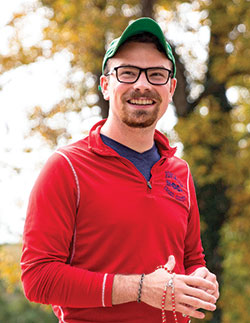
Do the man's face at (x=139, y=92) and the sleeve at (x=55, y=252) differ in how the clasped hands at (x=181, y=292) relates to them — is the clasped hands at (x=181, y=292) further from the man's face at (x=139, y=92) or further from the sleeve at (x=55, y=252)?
the man's face at (x=139, y=92)

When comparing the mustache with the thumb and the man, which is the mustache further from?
the thumb

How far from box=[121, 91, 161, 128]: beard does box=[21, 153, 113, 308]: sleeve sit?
0.36 m

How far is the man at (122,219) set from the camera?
1.77 meters

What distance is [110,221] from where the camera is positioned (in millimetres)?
1904

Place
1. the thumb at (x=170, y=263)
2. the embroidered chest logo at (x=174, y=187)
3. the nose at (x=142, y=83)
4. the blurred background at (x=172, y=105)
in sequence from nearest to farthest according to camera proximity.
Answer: the thumb at (x=170, y=263)
the nose at (x=142, y=83)
the embroidered chest logo at (x=174, y=187)
the blurred background at (x=172, y=105)

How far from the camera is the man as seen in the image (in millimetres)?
1771

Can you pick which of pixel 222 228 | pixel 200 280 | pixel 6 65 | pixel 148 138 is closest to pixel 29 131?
pixel 6 65

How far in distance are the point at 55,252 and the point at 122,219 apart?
0.29 meters

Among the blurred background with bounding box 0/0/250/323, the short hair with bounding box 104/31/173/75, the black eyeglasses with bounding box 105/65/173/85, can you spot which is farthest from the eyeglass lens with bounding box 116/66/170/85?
the blurred background with bounding box 0/0/250/323

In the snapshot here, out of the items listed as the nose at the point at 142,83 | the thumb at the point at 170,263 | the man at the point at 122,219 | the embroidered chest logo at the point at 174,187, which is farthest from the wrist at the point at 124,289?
the nose at the point at 142,83

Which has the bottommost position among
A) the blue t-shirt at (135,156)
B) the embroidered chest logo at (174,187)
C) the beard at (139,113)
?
the embroidered chest logo at (174,187)

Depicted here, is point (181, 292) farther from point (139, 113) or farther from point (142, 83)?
point (142, 83)

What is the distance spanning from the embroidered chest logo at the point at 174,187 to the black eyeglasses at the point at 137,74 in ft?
1.43

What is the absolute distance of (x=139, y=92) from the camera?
6.77 feet
